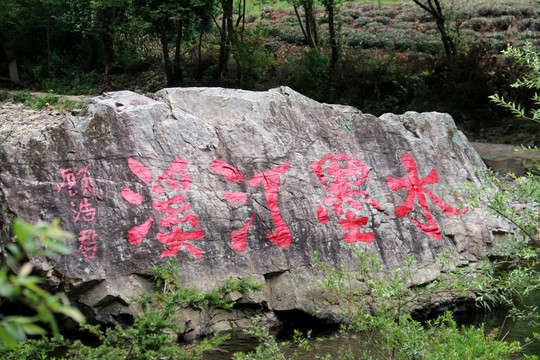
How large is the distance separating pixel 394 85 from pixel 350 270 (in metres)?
9.09

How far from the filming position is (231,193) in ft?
20.4

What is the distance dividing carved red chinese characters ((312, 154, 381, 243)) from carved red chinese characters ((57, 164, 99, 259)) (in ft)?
8.29

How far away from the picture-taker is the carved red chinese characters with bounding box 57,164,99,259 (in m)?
5.48

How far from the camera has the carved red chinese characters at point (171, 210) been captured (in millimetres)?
5762

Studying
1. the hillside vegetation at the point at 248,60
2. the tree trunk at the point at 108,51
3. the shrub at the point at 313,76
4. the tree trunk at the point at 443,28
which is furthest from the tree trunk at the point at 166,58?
the tree trunk at the point at 443,28

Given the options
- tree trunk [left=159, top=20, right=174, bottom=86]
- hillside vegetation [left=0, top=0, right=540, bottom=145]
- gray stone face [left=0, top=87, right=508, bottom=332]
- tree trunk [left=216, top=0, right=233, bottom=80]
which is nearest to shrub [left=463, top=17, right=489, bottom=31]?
hillside vegetation [left=0, top=0, right=540, bottom=145]

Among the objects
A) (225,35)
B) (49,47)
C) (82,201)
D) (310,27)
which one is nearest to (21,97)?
(49,47)

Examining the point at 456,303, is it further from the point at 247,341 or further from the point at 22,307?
the point at 22,307

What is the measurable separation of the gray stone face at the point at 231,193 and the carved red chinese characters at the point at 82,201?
0.01 meters

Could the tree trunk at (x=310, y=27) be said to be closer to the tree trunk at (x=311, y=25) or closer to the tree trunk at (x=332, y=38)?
the tree trunk at (x=311, y=25)

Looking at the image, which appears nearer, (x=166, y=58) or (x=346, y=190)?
(x=346, y=190)

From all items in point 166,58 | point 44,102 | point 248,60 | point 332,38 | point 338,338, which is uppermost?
point 332,38

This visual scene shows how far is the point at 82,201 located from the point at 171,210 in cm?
91

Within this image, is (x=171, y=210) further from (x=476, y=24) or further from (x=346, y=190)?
(x=476, y=24)
